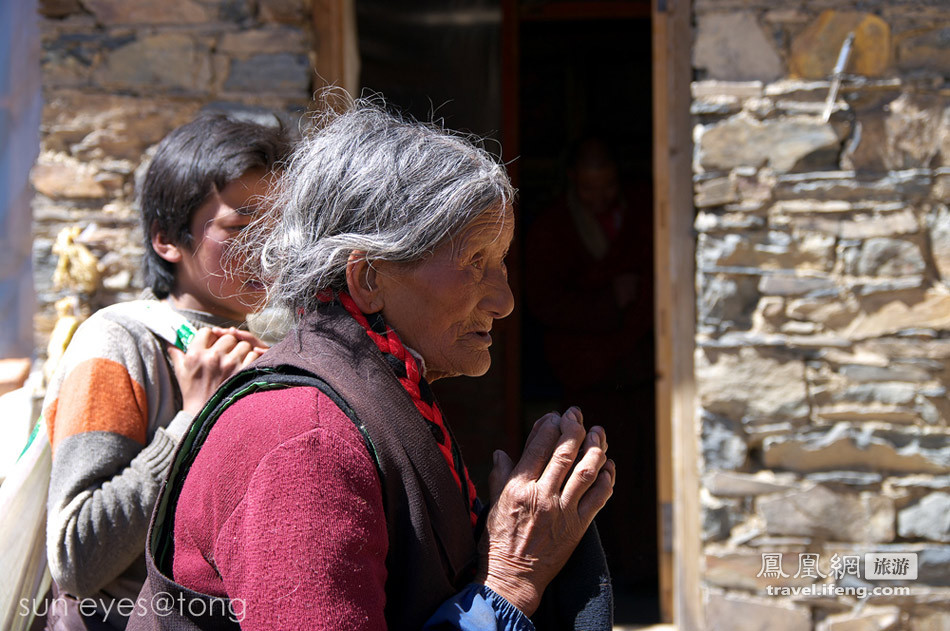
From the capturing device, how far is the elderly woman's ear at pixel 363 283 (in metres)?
1.21

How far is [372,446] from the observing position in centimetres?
109

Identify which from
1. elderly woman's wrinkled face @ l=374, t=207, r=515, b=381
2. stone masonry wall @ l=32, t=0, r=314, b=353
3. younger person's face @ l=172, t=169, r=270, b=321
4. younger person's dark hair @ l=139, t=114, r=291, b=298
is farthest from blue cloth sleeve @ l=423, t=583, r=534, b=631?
stone masonry wall @ l=32, t=0, r=314, b=353

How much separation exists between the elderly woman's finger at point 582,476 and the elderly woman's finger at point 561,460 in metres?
0.01

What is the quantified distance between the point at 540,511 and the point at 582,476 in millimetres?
79

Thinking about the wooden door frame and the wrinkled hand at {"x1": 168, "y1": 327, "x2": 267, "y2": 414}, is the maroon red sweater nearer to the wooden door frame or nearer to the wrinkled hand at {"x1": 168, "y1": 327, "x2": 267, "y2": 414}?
the wrinkled hand at {"x1": 168, "y1": 327, "x2": 267, "y2": 414}

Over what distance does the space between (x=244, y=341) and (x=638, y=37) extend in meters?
4.93

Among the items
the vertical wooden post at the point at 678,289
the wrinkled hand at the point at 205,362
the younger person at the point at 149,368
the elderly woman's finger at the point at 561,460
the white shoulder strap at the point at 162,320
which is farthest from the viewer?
the vertical wooden post at the point at 678,289

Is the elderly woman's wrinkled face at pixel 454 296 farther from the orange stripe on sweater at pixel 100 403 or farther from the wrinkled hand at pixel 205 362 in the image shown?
the orange stripe on sweater at pixel 100 403

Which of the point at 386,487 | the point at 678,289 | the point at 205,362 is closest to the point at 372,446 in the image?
the point at 386,487

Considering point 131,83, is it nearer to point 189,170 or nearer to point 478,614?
point 189,170

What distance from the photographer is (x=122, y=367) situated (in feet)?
5.15

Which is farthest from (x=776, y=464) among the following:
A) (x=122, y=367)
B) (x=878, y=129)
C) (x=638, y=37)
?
(x=638, y=37)

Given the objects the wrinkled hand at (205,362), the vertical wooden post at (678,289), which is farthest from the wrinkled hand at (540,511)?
the vertical wooden post at (678,289)

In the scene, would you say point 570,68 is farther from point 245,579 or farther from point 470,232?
point 245,579
